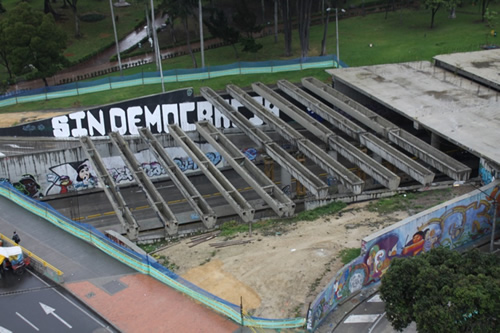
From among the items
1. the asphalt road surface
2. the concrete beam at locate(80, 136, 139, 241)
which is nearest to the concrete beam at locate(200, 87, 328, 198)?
the concrete beam at locate(80, 136, 139, 241)

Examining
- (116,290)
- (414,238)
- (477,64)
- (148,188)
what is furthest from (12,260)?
(477,64)

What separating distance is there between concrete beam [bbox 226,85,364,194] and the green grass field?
5189mm

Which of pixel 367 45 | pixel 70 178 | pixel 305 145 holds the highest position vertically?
pixel 367 45

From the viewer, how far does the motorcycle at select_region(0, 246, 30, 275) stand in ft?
136

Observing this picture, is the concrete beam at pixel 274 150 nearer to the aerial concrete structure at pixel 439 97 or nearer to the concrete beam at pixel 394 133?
the concrete beam at pixel 394 133

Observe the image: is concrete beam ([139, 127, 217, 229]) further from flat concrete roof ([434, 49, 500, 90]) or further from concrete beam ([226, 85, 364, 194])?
flat concrete roof ([434, 49, 500, 90])

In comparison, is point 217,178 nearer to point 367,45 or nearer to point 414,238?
point 414,238

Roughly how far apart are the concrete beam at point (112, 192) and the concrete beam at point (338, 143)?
23.3 metres

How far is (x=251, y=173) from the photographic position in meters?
65.1

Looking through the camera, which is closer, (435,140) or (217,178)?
(217,178)

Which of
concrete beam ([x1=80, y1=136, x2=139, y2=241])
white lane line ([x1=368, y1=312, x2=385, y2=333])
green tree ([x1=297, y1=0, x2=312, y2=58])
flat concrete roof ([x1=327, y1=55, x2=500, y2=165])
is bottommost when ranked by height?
white lane line ([x1=368, y1=312, x2=385, y2=333])

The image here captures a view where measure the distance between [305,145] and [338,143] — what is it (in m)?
3.72

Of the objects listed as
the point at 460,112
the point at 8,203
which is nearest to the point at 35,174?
the point at 8,203

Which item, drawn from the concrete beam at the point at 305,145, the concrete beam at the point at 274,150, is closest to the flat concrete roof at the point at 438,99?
the concrete beam at the point at 305,145
